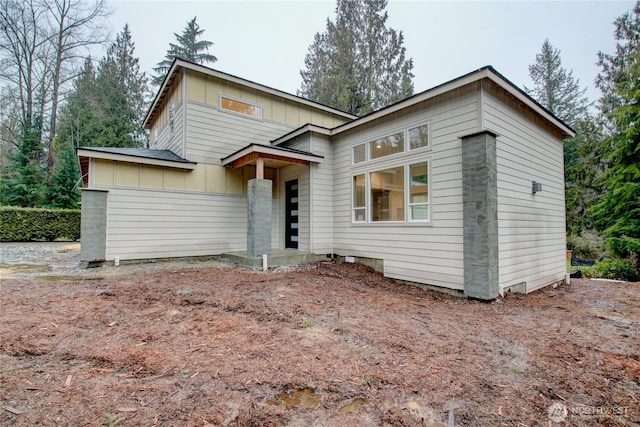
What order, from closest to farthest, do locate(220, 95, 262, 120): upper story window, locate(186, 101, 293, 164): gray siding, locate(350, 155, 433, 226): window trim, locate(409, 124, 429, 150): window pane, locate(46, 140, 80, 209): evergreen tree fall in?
locate(350, 155, 433, 226): window trim < locate(409, 124, 429, 150): window pane < locate(186, 101, 293, 164): gray siding < locate(220, 95, 262, 120): upper story window < locate(46, 140, 80, 209): evergreen tree

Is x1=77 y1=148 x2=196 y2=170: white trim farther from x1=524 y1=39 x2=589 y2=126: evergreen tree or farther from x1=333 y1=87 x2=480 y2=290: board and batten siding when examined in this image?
x1=524 y1=39 x2=589 y2=126: evergreen tree

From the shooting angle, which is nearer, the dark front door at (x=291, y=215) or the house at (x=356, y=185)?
the house at (x=356, y=185)

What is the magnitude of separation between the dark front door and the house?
6cm

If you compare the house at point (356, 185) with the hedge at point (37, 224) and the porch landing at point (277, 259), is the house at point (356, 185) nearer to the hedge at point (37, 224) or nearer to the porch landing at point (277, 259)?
the porch landing at point (277, 259)

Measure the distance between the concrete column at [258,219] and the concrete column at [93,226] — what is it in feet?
11.5

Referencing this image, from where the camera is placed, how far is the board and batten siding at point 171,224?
722 cm

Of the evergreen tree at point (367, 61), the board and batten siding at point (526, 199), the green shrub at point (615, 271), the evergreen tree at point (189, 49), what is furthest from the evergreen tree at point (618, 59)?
the evergreen tree at point (189, 49)

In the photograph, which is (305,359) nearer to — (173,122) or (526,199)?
(526,199)

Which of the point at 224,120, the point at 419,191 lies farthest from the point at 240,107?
the point at 419,191

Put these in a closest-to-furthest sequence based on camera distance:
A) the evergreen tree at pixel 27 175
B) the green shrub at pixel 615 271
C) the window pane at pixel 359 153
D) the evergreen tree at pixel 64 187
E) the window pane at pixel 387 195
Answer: the window pane at pixel 387 195 < the window pane at pixel 359 153 < the green shrub at pixel 615 271 < the evergreen tree at pixel 27 175 < the evergreen tree at pixel 64 187

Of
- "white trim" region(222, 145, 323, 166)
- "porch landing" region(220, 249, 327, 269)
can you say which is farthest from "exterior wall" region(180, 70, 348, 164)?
"porch landing" region(220, 249, 327, 269)

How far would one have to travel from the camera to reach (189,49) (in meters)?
24.0

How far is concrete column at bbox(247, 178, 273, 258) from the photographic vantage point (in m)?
7.13

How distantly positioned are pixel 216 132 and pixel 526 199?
8250mm
